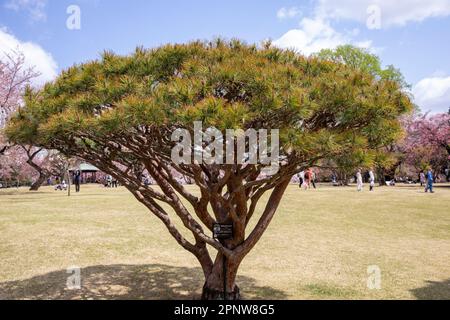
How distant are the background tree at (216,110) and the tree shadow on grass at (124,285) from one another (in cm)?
123

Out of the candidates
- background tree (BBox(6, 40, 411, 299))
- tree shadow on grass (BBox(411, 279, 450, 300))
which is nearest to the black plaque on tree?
background tree (BBox(6, 40, 411, 299))

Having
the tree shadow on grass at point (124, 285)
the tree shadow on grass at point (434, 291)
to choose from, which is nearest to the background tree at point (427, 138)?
the tree shadow on grass at point (434, 291)

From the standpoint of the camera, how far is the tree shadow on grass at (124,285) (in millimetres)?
7676

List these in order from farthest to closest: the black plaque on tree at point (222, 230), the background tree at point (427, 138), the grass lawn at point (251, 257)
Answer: the background tree at point (427, 138) < the grass lawn at point (251, 257) < the black plaque on tree at point (222, 230)

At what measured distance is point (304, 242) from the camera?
12750mm

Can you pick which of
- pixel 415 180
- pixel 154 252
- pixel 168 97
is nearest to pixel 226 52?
pixel 168 97

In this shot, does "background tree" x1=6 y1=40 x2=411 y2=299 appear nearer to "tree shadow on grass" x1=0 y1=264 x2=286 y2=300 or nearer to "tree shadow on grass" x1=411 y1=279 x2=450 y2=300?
"tree shadow on grass" x1=0 y1=264 x2=286 y2=300

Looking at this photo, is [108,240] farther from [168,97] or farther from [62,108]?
[168,97]

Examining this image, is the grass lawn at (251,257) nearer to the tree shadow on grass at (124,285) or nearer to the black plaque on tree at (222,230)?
the tree shadow on grass at (124,285)

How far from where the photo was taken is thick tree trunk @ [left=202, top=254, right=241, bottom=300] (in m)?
6.76

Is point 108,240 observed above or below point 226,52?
below

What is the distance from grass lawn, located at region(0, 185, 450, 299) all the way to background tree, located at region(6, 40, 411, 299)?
2.12m

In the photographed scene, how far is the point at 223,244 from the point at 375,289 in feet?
11.4
